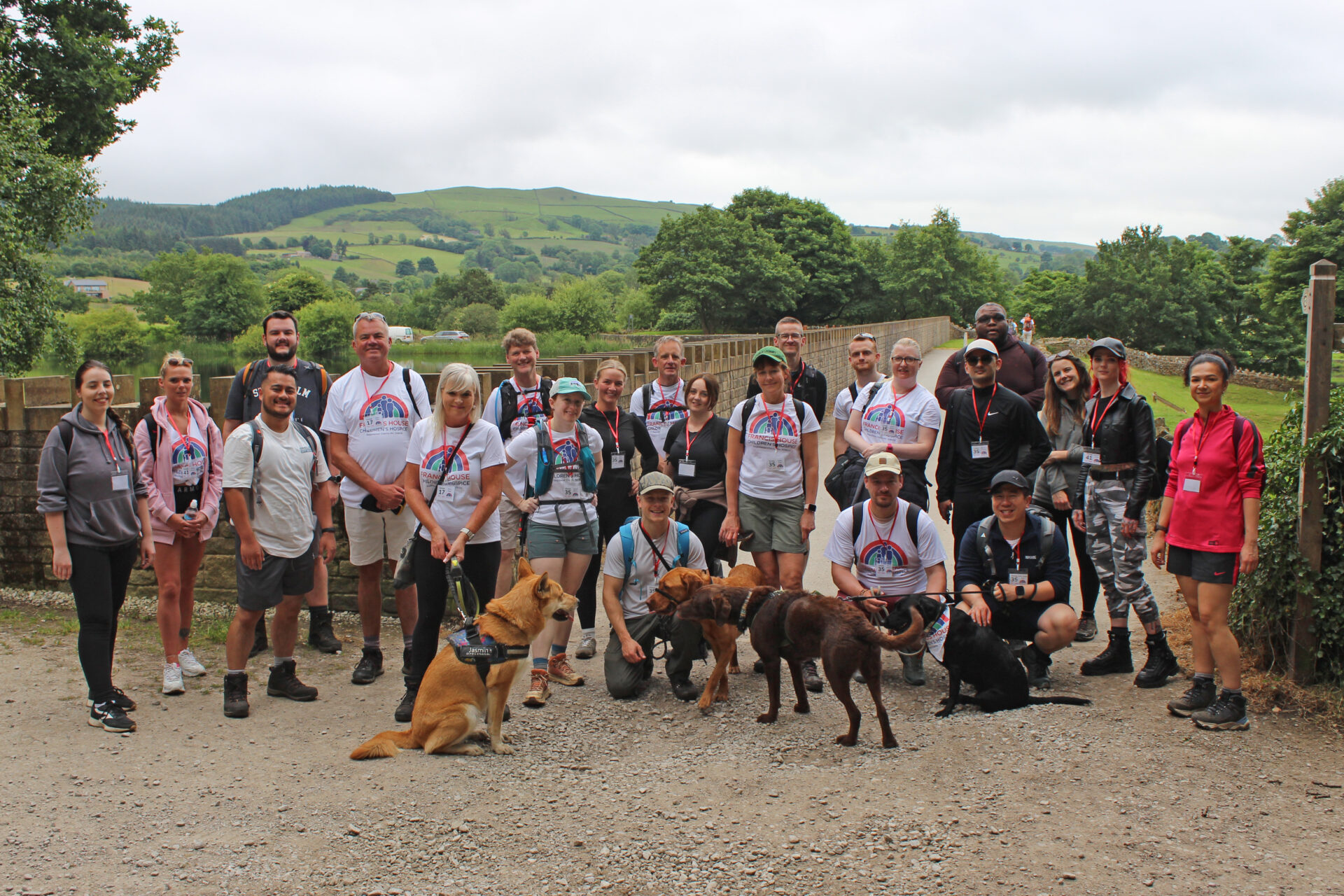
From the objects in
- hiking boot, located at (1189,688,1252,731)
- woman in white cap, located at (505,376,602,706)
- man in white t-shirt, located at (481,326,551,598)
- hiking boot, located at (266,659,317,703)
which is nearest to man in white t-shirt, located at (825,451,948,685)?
hiking boot, located at (1189,688,1252,731)

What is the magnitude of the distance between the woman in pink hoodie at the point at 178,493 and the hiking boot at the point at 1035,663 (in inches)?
202

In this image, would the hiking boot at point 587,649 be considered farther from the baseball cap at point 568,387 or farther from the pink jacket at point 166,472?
the pink jacket at point 166,472

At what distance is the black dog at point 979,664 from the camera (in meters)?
4.93

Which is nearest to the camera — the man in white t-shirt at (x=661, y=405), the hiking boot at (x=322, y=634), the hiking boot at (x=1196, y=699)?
the hiking boot at (x=1196, y=699)

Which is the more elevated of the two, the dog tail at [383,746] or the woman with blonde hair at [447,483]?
the woman with blonde hair at [447,483]

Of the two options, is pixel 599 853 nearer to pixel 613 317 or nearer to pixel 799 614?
pixel 799 614

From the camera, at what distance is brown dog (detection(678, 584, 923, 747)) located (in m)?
4.50

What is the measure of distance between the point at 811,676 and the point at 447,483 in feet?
8.40

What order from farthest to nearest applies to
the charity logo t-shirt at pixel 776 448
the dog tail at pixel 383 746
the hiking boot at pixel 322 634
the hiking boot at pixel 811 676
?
the hiking boot at pixel 322 634, the charity logo t-shirt at pixel 776 448, the hiking boot at pixel 811 676, the dog tail at pixel 383 746

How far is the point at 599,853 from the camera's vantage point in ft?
11.8

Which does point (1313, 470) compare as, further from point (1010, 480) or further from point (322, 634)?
point (322, 634)

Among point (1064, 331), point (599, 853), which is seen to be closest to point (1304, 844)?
point (599, 853)

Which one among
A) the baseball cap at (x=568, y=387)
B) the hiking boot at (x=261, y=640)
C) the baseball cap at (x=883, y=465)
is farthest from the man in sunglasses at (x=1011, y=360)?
the hiking boot at (x=261, y=640)

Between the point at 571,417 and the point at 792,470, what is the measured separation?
1.51m
